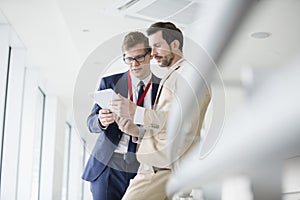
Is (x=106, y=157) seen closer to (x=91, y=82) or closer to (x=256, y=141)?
(x=91, y=82)

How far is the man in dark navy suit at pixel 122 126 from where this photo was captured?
139 centimetres

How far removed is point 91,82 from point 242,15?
90 centimetres

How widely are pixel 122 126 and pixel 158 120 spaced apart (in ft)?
0.70

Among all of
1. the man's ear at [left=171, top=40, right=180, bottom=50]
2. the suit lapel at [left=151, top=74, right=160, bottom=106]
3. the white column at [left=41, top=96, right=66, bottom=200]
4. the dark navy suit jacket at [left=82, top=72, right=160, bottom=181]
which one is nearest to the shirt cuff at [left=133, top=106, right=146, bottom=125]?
the man's ear at [left=171, top=40, right=180, bottom=50]

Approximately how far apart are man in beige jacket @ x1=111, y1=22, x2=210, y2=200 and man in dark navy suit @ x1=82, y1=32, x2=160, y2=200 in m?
0.08

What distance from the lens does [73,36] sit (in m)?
4.55

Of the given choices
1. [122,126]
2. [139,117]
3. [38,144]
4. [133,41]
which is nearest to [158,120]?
[139,117]

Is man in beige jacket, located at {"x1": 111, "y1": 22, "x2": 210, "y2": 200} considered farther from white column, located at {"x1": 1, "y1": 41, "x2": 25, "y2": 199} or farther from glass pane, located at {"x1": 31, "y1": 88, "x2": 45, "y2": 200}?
glass pane, located at {"x1": 31, "y1": 88, "x2": 45, "y2": 200}

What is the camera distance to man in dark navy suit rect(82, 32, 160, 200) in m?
1.39

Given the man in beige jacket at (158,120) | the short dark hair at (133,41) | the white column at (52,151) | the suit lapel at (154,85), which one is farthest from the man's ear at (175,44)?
the white column at (52,151)

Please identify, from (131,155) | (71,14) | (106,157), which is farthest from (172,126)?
(71,14)

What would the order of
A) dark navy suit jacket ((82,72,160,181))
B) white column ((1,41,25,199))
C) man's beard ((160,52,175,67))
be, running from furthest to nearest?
white column ((1,41,25,199)) → dark navy suit jacket ((82,72,160,181)) → man's beard ((160,52,175,67))

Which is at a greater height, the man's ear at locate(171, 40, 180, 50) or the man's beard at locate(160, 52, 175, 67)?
the man's ear at locate(171, 40, 180, 50)

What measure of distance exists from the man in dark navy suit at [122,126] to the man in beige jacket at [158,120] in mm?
81
